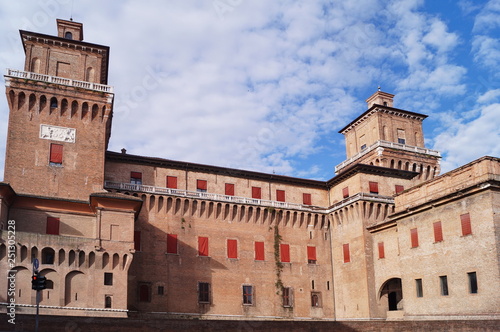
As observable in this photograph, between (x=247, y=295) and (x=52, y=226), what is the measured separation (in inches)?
732

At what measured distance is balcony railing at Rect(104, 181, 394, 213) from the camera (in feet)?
147

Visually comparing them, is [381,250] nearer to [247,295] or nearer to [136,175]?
[247,295]

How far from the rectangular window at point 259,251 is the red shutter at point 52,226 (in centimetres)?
1869

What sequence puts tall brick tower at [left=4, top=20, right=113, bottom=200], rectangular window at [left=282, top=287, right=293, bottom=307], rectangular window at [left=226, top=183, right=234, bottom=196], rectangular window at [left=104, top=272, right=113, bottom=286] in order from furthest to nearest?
rectangular window at [left=226, top=183, right=234, bottom=196] → rectangular window at [left=282, top=287, right=293, bottom=307] → tall brick tower at [left=4, top=20, right=113, bottom=200] → rectangular window at [left=104, top=272, right=113, bottom=286]

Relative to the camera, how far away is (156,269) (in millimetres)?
44125

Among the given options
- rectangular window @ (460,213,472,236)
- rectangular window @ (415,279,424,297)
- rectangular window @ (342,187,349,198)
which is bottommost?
rectangular window @ (415,279,424,297)

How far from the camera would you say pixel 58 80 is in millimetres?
42688

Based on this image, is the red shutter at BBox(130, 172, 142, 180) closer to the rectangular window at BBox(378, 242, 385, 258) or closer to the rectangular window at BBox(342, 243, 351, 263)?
the rectangular window at BBox(342, 243, 351, 263)

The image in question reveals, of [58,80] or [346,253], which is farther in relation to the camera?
[346,253]

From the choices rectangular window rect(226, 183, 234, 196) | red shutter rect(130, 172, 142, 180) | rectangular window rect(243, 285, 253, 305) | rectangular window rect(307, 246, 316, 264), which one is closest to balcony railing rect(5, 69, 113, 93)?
red shutter rect(130, 172, 142, 180)

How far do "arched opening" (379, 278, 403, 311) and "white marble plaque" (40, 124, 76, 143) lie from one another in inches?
1164

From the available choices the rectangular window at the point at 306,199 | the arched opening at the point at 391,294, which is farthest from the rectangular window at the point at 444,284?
the rectangular window at the point at 306,199

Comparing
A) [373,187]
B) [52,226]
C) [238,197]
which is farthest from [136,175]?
[373,187]

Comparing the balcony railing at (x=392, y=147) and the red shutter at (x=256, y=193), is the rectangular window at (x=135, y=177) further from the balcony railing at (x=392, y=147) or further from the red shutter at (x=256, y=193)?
the balcony railing at (x=392, y=147)
